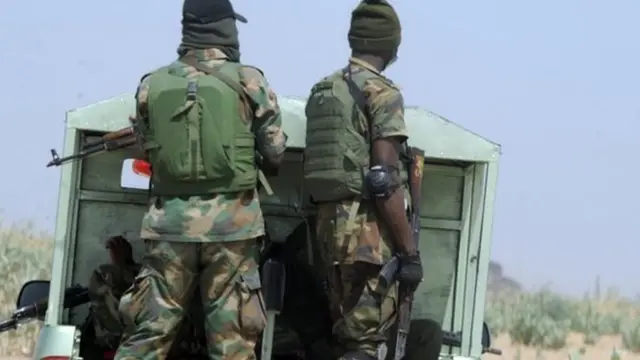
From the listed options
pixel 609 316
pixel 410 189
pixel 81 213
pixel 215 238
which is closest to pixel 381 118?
pixel 410 189

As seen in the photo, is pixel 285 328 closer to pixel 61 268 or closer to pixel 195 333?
pixel 195 333

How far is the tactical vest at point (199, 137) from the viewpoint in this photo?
5664mm

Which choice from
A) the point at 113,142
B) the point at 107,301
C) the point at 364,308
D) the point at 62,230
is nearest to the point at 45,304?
the point at 107,301

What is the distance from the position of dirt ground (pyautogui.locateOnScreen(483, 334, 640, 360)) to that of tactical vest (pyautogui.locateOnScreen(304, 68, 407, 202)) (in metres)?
6.94

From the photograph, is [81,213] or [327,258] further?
[81,213]

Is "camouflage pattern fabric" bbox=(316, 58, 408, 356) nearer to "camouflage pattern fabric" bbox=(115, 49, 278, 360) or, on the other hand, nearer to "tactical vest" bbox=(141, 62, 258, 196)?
"camouflage pattern fabric" bbox=(115, 49, 278, 360)

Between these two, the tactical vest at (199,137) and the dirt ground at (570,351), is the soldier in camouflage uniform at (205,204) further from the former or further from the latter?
the dirt ground at (570,351)

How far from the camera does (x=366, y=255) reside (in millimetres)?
5906

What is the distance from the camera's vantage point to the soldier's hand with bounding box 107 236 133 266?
643 cm

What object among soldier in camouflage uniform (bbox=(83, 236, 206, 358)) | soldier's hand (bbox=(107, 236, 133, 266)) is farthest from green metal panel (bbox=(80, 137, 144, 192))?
soldier in camouflage uniform (bbox=(83, 236, 206, 358))

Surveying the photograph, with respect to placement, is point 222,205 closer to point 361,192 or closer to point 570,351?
point 361,192

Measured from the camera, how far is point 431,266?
6.70 metres

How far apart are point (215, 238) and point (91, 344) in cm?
107

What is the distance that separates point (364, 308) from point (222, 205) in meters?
0.76
